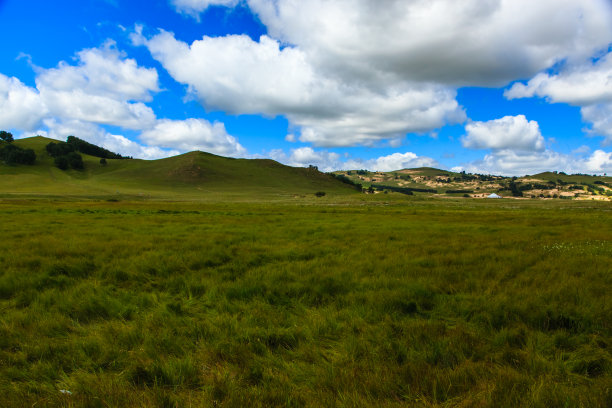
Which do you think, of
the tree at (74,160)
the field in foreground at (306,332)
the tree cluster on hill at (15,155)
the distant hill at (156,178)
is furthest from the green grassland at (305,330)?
the tree cluster on hill at (15,155)

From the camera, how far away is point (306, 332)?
Answer: 16.2ft

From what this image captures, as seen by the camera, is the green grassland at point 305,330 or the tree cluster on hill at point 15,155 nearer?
the green grassland at point 305,330

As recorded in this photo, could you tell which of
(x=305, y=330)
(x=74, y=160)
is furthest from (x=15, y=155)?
(x=305, y=330)

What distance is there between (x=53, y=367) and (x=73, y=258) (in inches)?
279

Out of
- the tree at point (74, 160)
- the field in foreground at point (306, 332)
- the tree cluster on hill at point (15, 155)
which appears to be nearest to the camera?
the field in foreground at point (306, 332)

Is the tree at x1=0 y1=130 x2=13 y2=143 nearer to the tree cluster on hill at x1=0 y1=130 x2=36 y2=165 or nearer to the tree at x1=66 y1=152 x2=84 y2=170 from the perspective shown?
the tree cluster on hill at x1=0 y1=130 x2=36 y2=165

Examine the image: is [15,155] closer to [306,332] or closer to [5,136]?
[5,136]

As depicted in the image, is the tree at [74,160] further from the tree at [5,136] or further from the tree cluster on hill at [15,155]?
the tree at [5,136]

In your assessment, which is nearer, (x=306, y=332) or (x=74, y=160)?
(x=306, y=332)

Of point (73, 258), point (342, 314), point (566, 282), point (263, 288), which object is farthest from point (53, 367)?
point (566, 282)

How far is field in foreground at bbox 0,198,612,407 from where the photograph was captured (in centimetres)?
344

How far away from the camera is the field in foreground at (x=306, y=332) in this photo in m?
3.44

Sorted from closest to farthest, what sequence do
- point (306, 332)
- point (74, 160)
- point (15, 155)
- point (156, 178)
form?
point (306, 332), point (15, 155), point (156, 178), point (74, 160)

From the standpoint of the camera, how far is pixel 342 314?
5.64 m
